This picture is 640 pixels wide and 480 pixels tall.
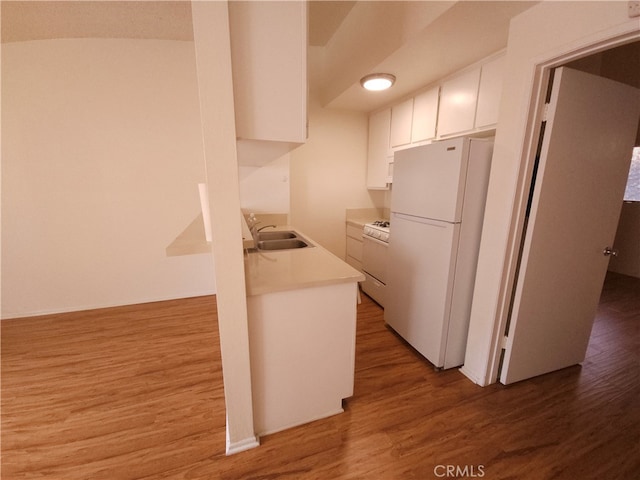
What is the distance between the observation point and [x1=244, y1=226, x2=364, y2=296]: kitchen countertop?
4.31ft

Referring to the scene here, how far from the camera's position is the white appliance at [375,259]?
110 inches

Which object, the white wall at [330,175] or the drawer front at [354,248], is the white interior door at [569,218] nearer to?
the drawer front at [354,248]

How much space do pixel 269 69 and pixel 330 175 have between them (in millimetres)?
2703

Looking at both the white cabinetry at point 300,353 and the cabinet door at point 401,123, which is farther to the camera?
the cabinet door at point 401,123

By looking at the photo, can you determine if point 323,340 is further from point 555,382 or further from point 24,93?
point 24,93

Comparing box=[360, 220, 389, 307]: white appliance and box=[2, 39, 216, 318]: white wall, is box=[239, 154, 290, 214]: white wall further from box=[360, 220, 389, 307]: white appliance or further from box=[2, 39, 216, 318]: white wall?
box=[360, 220, 389, 307]: white appliance

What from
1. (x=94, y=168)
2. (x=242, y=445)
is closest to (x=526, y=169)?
(x=242, y=445)

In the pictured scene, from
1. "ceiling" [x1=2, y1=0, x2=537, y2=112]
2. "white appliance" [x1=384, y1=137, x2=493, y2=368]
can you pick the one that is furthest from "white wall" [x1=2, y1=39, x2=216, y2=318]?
"white appliance" [x1=384, y1=137, x2=493, y2=368]

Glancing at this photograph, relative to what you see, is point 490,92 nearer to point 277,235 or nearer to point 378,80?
point 378,80

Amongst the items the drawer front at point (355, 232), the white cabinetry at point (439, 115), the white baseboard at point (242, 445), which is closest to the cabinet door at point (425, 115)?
the white cabinetry at point (439, 115)

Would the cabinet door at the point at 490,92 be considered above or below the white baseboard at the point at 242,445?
above

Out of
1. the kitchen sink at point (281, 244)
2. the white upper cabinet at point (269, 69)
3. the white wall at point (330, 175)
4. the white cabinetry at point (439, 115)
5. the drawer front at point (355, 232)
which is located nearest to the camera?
the white upper cabinet at point (269, 69)

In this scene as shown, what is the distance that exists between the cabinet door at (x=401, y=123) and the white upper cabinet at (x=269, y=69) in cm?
210

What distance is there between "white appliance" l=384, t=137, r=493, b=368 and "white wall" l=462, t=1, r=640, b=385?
0.08m
